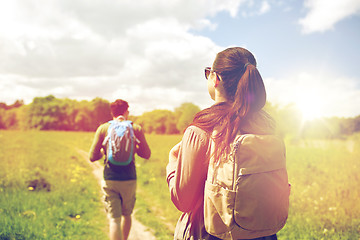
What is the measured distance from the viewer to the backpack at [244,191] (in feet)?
4.85

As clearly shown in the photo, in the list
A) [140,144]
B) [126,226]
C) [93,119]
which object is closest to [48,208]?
[126,226]

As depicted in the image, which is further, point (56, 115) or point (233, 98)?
point (56, 115)

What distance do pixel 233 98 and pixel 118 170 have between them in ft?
8.16

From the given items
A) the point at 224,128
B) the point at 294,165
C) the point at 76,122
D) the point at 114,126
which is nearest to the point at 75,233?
the point at 114,126

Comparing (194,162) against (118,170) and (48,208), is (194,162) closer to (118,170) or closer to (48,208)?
(118,170)

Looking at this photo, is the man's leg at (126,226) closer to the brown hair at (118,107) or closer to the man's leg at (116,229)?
the man's leg at (116,229)

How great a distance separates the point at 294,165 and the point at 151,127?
118 feet

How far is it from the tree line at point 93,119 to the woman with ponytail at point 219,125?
41475 mm

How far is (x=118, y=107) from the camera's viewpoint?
378 centimetres

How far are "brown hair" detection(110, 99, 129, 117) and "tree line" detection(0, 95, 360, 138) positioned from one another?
3931 cm

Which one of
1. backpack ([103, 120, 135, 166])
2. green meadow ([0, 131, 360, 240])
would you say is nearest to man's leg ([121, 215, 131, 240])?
backpack ([103, 120, 135, 166])

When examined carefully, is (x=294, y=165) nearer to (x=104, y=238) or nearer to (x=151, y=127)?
(x=104, y=238)

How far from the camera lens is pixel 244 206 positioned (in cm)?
147

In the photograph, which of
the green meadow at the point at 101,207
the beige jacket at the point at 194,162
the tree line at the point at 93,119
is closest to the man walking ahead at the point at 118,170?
the green meadow at the point at 101,207
